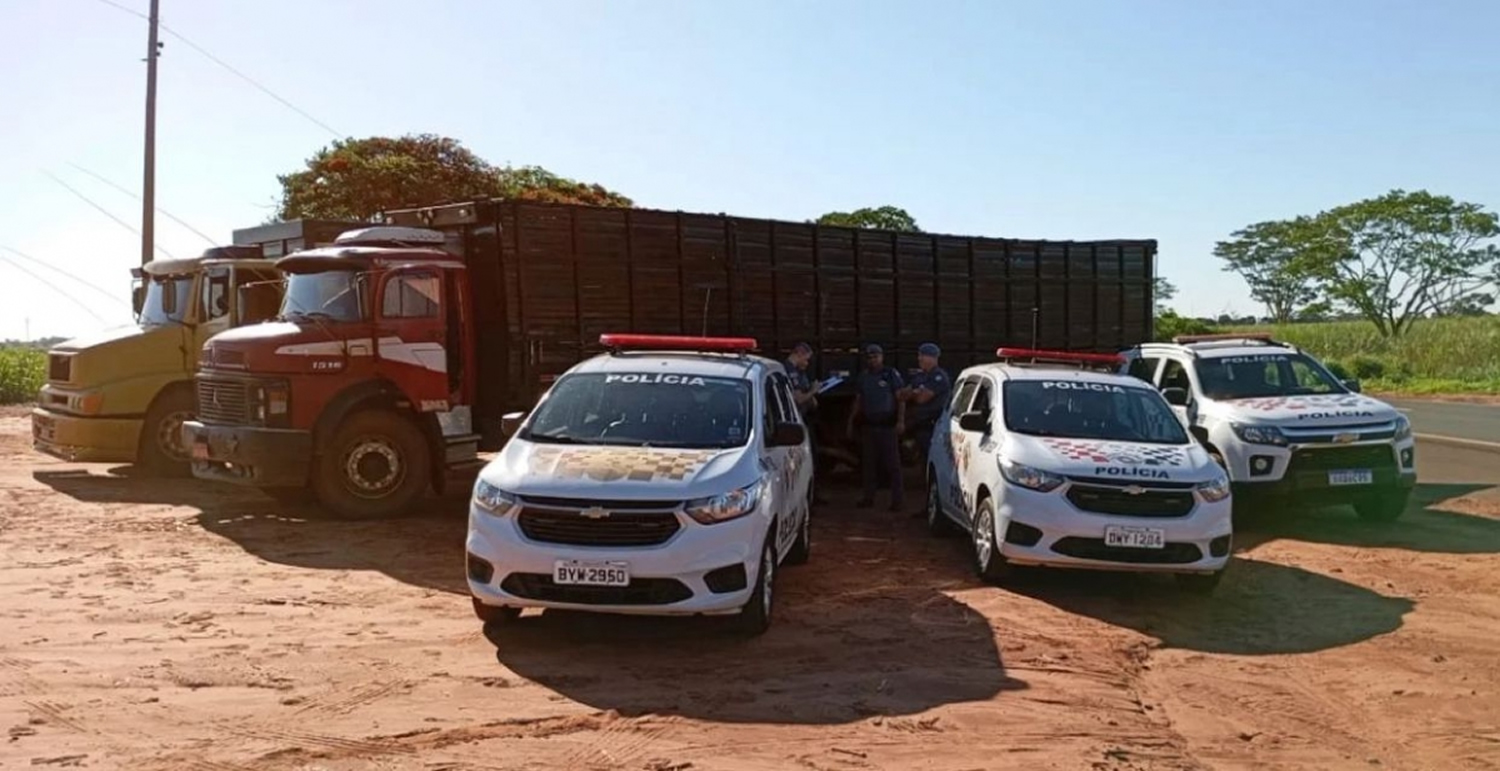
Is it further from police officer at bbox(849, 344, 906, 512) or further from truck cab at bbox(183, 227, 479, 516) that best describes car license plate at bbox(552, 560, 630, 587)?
police officer at bbox(849, 344, 906, 512)

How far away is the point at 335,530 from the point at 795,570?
4.40 metres

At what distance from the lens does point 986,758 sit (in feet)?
17.4

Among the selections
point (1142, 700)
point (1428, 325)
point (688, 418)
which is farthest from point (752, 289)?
point (1428, 325)

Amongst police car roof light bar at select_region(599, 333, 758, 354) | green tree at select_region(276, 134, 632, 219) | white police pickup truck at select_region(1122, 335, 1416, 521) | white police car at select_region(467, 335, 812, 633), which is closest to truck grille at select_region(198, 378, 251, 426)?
police car roof light bar at select_region(599, 333, 758, 354)

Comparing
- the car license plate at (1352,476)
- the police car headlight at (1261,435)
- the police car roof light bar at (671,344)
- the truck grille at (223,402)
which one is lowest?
the car license plate at (1352,476)

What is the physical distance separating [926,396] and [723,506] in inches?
228

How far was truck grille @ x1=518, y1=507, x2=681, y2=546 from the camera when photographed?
676 centimetres

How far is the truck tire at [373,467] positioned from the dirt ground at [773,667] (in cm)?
88

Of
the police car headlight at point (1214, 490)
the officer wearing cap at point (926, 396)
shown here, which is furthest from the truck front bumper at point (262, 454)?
the police car headlight at point (1214, 490)

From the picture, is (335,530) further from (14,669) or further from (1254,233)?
(1254,233)

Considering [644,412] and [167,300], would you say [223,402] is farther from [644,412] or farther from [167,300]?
[644,412]

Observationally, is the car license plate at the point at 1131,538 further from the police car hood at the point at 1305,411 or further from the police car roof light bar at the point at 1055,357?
the police car hood at the point at 1305,411

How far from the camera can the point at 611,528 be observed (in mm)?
6777

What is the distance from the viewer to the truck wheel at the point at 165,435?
13836 millimetres
